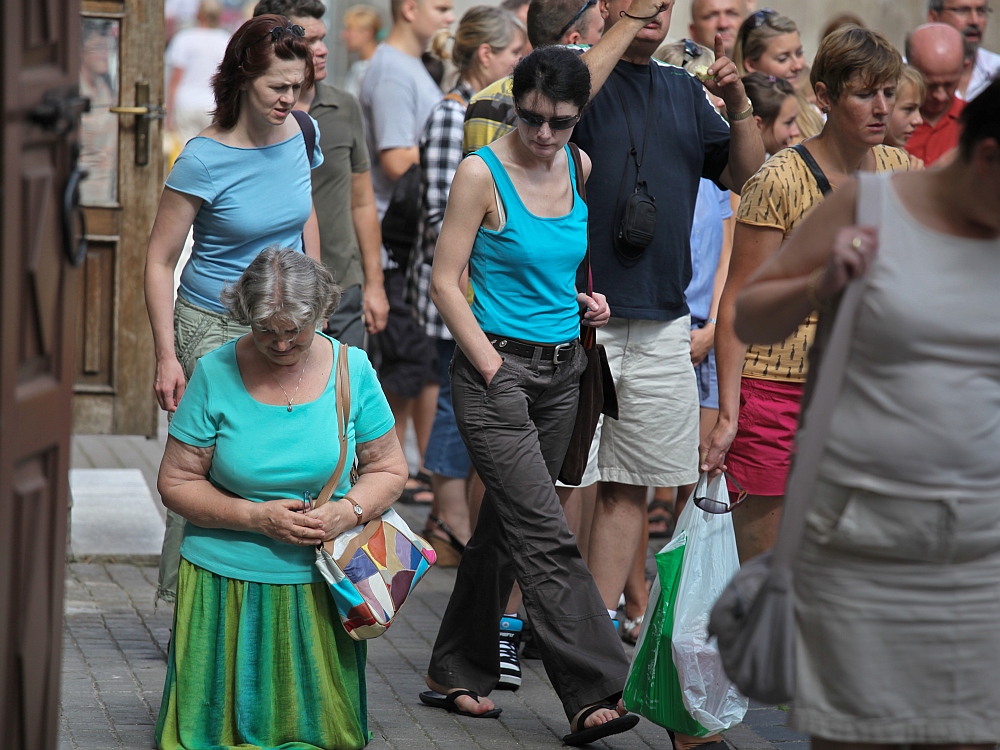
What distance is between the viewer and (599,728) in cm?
411

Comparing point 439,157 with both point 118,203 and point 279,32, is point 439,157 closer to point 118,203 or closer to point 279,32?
point 279,32

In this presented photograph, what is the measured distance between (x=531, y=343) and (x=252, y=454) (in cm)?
91

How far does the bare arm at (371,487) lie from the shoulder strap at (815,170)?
141 centimetres

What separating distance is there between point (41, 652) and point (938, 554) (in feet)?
5.65

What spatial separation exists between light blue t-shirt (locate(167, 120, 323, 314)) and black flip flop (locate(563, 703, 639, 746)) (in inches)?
69.1

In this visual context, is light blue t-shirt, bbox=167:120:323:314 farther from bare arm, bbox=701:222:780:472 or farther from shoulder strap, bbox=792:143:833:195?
shoulder strap, bbox=792:143:833:195

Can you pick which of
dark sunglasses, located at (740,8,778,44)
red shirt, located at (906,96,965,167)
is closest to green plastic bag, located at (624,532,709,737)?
dark sunglasses, located at (740,8,778,44)

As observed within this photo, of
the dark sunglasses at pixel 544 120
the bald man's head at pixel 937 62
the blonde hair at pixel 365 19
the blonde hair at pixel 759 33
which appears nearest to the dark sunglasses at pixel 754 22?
the blonde hair at pixel 759 33

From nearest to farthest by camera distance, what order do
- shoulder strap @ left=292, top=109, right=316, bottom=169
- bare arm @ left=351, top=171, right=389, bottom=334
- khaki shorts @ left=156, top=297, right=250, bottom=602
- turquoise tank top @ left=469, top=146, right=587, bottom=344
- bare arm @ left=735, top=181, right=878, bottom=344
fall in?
bare arm @ left=735, top=181, right=878, bottom=344
turquoise tank top @ left=469, top=146, right=587, bottom=344
khaki shorts @ left=156, top=297, right=250, bottom=602
shoulder strap @ left=292, top=109, right=316, bottom=169
bare arm @ left=351, top=171, right=389, bottom=334

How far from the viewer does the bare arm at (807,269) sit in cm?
247

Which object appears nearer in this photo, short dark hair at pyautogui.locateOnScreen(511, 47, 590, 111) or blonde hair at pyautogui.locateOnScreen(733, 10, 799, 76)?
short dark hair at pyautogui.locateOnScreen(511, 47, 590, 111)

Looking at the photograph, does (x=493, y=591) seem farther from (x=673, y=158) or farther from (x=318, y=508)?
(x=673, y=158)

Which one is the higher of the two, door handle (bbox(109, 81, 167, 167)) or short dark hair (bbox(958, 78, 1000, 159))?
short dark hair (bbox(958, 78, 1000, 159))

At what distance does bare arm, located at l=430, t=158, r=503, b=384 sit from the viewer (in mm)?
4168
